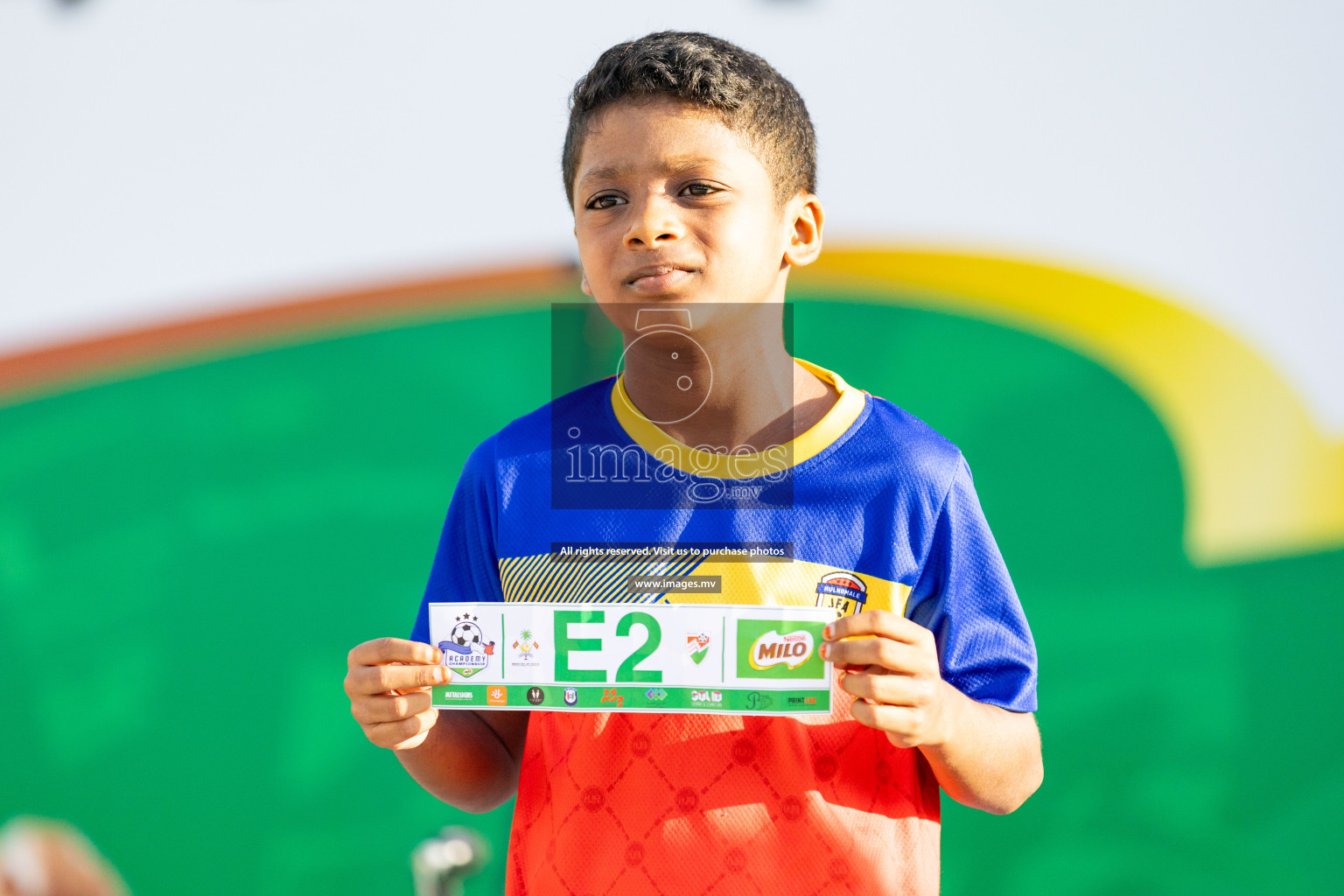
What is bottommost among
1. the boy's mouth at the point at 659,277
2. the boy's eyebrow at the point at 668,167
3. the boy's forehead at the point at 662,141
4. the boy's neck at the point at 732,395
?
the boy's neck at the point at 732,395

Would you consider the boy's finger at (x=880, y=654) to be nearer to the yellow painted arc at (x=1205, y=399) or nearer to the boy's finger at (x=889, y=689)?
the boy's finger at (x=889, y=689)

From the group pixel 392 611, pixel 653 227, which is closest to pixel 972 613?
pixel 653 227

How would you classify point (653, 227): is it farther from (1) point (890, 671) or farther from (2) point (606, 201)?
(1) point (890, 671)

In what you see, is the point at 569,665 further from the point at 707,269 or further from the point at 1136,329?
the point at 1136,329

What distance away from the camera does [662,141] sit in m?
0.72

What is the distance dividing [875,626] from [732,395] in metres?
0.23

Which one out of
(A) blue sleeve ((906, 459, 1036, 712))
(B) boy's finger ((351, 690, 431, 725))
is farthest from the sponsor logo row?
(A) blue sleeve ((906, 459, 1036, 712))

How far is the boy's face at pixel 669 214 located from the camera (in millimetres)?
710

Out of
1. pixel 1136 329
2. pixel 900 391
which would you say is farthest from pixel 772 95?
pixel 1136 329

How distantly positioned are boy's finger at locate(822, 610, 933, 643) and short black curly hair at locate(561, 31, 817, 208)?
339 millimetres

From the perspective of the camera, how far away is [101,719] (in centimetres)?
151

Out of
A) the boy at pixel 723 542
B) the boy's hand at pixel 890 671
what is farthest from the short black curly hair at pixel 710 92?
the boy's hand at pixel 890 671

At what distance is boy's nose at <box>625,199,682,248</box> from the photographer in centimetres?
70

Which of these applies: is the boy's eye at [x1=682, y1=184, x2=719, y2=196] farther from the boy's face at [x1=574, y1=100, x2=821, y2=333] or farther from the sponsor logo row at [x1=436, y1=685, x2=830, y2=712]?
the sponsor logo row at [x1=436, y1=685, x2=830, y2=712]
